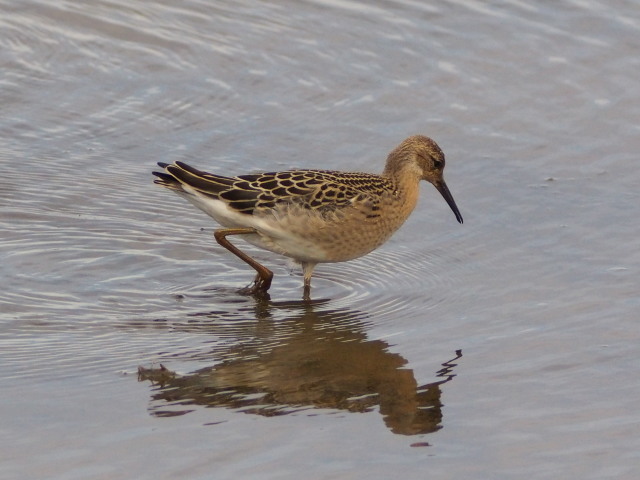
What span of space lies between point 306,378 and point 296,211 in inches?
74.3

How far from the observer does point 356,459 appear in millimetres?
6090

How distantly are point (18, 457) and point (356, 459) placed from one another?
1575mm

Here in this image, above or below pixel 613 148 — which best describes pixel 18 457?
below

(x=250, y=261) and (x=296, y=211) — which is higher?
(x=296, y=211)

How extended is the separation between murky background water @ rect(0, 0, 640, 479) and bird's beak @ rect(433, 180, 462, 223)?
0.62 feet

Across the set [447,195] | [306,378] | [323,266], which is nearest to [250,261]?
[323,266]

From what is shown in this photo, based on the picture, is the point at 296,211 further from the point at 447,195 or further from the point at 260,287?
the point at 447,195

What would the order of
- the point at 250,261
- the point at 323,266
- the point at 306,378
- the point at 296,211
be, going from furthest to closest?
1. the point at 323,266
2. the point at 250,261
3. the point at 296,211
4. the point at 306,378

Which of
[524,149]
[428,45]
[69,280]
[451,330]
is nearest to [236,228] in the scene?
[69,280]

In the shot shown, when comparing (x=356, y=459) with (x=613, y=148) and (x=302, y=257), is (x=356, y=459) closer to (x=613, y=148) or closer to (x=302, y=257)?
(x=302, y=257)

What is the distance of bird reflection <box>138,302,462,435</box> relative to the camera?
22.0 ft

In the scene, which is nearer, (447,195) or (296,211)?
(296,211)

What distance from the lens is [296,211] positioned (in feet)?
28.9

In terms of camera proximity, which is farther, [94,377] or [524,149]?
[524,149]
